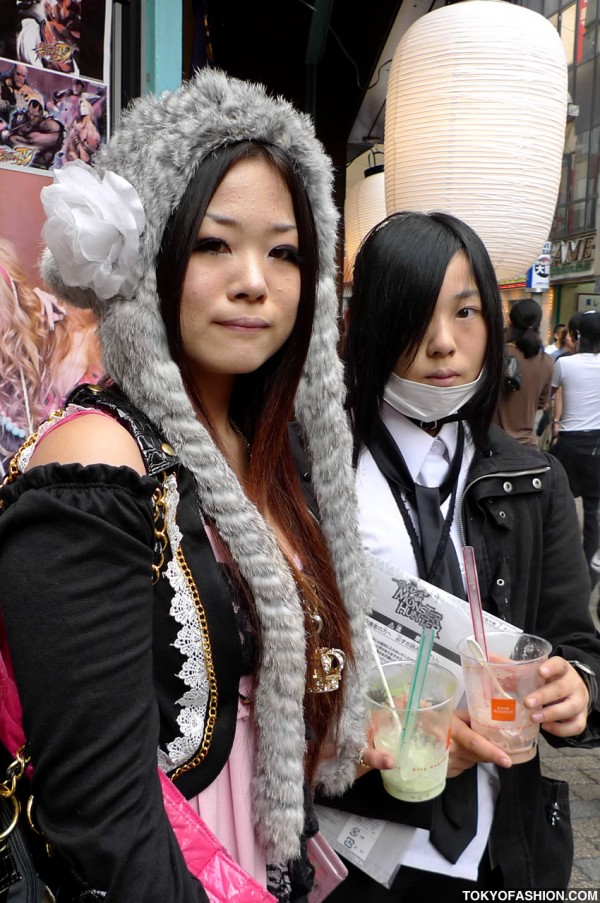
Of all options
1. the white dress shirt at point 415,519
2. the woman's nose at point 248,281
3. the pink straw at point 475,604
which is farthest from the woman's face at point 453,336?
the woman's nose at point 248,281

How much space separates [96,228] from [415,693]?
1.00 metres

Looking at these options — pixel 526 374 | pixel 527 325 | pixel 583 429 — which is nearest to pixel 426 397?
pixel 526 374

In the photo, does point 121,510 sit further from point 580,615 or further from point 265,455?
point 580,615

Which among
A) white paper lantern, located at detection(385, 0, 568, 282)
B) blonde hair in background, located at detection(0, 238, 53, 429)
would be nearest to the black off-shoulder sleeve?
blonde hair in background, located at detection(0, 238, 53, 429)

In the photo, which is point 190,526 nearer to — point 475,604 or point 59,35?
point 475,604

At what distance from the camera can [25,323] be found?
2.12m

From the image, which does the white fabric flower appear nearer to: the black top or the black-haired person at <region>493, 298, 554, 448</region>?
the black top

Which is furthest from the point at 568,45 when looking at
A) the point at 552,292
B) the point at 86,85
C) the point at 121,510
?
the point at 121,510

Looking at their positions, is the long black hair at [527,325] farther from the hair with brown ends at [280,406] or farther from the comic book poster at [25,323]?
the hair with brown ends at [280,406]

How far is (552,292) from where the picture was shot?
79.2 feet

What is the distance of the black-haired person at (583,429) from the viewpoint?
18.5 feet

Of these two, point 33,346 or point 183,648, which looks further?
point 33,346

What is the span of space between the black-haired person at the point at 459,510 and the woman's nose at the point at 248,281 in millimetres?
553

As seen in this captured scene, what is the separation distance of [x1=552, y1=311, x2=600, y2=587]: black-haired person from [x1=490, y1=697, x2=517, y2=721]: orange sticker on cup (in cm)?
462
